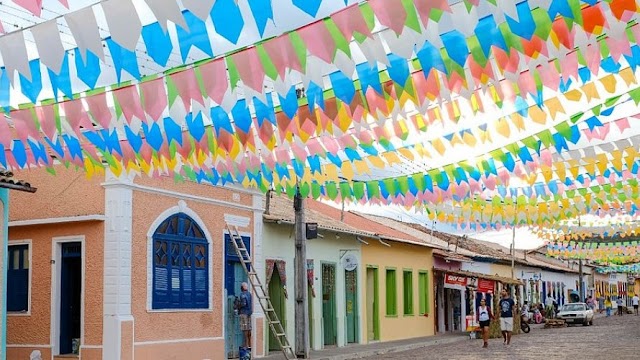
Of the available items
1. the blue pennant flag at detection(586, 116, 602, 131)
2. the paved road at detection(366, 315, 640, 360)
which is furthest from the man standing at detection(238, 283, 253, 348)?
the blue pennant flag at detection(586, 116, 602, 131)

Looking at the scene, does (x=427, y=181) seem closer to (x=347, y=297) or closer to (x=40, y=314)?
(x=40, y=314)

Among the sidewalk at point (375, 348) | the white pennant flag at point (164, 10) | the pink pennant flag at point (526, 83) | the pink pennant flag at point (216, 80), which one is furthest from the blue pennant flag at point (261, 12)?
the sidewalk at point (375, 348)

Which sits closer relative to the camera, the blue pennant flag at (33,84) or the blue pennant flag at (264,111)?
the blue pennant flag at (33,84)

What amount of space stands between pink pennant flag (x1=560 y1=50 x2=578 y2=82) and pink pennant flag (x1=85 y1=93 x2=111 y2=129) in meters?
4.46

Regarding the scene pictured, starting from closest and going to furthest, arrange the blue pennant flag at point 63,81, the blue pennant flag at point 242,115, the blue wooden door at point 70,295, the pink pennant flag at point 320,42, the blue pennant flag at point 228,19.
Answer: the blue pennant flag at point 228,19 < the pink pennant flag at point 320,42 < the blue pennant flag at point 63,81 < the blue pennant flag at point 242,115 < the blue wooden door at point 70,295

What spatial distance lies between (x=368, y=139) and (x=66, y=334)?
9207mm

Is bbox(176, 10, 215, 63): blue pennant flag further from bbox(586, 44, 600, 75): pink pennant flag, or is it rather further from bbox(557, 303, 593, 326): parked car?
bbox(557, 303, 593, 326): parked car

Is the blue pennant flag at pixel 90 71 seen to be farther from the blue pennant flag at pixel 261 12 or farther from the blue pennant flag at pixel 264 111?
the blue pennant flag at pixel 264 111

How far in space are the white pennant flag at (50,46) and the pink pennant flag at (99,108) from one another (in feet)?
7.70

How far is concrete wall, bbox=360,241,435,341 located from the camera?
29.7 m

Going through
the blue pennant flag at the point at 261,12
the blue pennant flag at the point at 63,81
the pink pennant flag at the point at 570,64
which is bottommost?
the blue pennant flag at the point at 261,12

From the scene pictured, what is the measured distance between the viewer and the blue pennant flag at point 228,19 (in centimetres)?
580

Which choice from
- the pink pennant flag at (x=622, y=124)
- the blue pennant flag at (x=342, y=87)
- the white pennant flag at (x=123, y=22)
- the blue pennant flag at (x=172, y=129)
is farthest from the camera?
the pink pennant flag at (x=622, y=124)

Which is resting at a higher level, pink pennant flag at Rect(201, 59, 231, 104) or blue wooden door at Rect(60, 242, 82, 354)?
pink pennant flag at Rect(201, 59, 231, 104)
